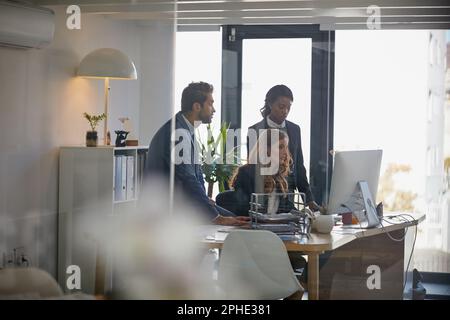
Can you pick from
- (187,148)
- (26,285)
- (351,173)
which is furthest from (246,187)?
(26,285)

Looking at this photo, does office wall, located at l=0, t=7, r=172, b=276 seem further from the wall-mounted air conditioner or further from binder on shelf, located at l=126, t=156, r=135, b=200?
binder on shelf, located at l=126, t=156, r=135, b=200

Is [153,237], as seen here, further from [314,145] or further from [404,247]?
[404,247]

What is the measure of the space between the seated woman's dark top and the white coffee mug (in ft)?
0.98

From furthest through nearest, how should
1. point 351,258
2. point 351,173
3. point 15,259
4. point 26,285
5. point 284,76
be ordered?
point 351,173, point 351,258, point 284,76, point 15,259, point 26,285

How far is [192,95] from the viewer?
Result: 9.67 ft

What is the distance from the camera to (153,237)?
9.74 ft

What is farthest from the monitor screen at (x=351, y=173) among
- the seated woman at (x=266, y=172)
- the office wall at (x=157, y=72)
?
the office wall at (x=157, y=72)

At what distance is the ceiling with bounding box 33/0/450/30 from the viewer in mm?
2904

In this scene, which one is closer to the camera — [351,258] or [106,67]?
[106,67]

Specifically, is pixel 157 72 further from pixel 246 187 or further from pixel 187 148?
pixel 246 187

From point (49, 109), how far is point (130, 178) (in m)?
0.42
